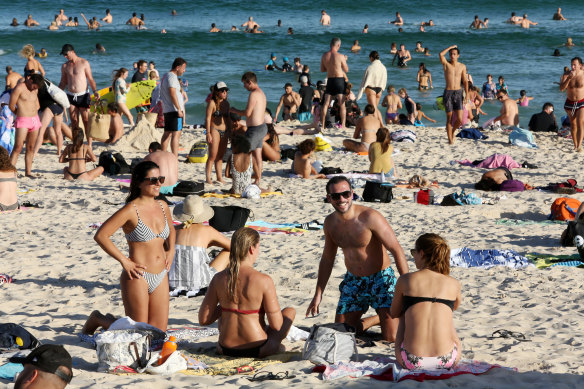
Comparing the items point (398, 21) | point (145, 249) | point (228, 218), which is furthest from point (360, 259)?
point (398, 21)

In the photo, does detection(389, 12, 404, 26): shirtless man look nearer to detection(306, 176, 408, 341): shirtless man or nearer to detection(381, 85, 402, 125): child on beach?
detection(381, 85, 402, 125): child on beach

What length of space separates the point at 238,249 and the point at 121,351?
0.84m

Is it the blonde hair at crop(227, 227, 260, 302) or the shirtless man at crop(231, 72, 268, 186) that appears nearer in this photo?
the blonde hair at crop(227, 227, 260, 302)

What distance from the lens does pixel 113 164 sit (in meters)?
11.5

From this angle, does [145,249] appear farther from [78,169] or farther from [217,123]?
[78,169]

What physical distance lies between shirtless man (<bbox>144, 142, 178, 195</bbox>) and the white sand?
0.65 metres

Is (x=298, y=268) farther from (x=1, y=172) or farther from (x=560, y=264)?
(x=1, y=172)

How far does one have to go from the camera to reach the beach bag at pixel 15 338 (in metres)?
4.77

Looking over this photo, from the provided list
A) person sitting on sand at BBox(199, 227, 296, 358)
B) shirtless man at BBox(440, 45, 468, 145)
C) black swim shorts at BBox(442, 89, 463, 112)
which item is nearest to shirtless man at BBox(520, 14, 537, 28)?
shirtless man at BBox(440, 45, 468, 145)

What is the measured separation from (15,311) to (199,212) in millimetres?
1508

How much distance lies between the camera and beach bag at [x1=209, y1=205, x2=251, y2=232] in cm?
813

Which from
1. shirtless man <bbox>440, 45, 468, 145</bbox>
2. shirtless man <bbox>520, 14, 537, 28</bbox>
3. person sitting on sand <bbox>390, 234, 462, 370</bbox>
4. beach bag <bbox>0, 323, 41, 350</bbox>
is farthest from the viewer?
shirtless man <bbox>520, 14, 537, 28</bbox>

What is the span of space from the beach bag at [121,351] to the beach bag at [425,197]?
6.01 metres

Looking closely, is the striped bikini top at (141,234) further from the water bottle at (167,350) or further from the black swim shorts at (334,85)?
the black swim shorts at (334,85)
